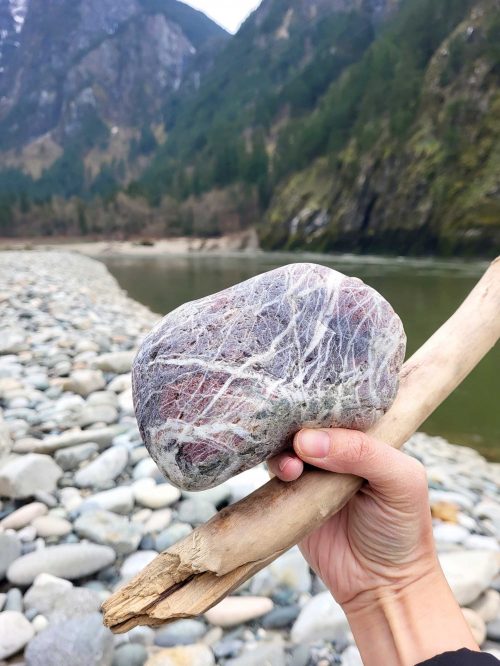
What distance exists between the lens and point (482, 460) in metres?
5.24

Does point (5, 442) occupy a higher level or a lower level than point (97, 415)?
higher

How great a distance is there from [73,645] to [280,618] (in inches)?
32.2

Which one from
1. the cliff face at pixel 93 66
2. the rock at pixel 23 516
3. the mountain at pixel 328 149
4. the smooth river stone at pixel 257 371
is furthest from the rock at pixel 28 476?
the cliff face at pixel 93 66

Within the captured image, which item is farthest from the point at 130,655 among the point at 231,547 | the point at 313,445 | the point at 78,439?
the point at 78,439

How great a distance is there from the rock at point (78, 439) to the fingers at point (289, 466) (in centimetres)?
227

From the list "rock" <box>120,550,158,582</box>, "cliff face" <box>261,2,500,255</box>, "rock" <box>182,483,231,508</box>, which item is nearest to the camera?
"rock" <box>120,550,158,582</box>

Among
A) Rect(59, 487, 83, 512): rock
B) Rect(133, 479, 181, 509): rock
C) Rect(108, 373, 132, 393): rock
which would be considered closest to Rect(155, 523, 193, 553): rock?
Rect(133, 479, 181, 509): rock

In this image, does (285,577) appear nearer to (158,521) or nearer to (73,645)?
(158,521)

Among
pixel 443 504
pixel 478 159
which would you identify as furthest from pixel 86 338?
pixel 478 159

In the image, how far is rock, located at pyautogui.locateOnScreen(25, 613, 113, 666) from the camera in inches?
70.5

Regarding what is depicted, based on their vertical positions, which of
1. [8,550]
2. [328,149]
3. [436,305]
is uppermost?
[8,550]

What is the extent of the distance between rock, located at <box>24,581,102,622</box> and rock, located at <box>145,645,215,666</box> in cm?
33

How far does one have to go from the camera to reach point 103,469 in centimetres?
312

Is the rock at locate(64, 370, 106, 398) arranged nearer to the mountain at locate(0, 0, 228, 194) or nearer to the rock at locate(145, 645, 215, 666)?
the rock at locate(145, 645, 215, 666)
